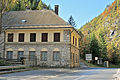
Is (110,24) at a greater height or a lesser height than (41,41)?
greater

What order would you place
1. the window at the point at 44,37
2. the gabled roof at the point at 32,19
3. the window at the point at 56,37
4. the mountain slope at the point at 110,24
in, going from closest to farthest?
the window at the point at 56,37 < the window at the point at 44,37 < the gabled roof at the point at 32,19 < the mountain slope at the point at 110,24

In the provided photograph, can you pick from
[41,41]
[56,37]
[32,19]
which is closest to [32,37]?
[41,41]

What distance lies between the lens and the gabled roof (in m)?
35.1

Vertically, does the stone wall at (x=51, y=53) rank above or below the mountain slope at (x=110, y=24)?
below

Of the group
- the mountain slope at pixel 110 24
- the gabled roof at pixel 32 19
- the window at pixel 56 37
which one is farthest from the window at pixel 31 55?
the mountain slope at pixel 110 24

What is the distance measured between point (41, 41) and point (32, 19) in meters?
4.93

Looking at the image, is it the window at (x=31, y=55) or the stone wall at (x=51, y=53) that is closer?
the stone wall at (x=51, y=53)

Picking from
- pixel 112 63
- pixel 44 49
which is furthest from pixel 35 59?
pixel 112 63

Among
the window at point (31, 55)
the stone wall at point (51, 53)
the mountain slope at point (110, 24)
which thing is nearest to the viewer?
the stone wall at point (51, 53)

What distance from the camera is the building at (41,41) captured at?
3353 cm

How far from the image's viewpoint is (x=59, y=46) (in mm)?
33688

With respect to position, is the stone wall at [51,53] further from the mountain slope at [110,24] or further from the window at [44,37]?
the mountain slope at [110,24]

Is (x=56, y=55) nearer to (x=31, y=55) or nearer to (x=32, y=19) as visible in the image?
(x=31, y=55)

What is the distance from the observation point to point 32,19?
36906 millimetres
